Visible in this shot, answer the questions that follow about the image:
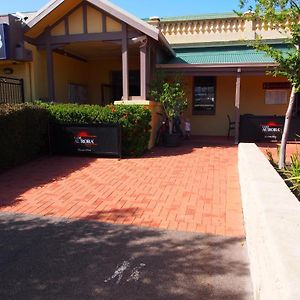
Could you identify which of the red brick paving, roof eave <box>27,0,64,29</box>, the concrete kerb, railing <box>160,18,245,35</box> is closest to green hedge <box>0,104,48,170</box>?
the red brick paving

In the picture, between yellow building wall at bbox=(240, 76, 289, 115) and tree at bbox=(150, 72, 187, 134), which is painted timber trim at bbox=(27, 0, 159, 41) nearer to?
tree at bbox=(150, 72, 187, 134)

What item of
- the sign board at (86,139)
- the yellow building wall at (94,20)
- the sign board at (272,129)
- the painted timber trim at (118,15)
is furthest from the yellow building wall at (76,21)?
the sign board at (272,129)

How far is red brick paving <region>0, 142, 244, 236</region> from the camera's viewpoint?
473 centimetres

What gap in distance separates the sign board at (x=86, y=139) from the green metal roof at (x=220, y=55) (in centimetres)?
520

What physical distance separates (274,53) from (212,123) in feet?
27.5

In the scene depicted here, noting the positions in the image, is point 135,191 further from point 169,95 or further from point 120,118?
point 169,95

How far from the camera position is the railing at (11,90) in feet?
34.4

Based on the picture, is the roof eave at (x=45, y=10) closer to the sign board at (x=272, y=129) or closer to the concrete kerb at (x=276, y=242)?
the sign board at (x=272, y=129)

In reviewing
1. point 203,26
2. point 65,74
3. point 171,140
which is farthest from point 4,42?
point 203,26

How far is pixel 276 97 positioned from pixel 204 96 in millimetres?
2991

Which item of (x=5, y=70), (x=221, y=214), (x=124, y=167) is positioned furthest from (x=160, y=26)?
(x=221, y=214)

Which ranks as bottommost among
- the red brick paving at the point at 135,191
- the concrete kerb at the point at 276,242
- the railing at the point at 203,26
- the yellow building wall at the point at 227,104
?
the red brick paving at the point at 135,191

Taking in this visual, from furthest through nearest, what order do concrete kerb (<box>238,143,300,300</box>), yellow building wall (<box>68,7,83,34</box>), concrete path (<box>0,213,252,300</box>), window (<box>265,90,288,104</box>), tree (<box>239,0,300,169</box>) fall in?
window (<box>265,90,288,104</box>) < yellow building wall (<box>68,7,83,34</box>) < tree (<box>239,0,300,169</box>) < concrete path (<box>0,213,252,300</box>) < concrete kerb (<box>238,143,300,300</box>)

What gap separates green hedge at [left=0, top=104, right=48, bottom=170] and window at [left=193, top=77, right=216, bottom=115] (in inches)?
294
